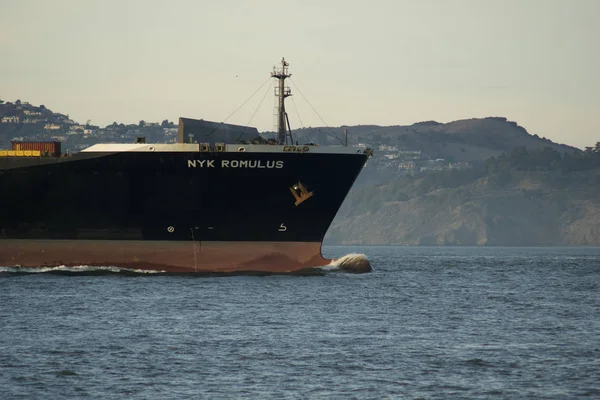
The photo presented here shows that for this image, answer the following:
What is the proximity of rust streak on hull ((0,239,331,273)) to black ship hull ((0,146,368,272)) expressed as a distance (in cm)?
7

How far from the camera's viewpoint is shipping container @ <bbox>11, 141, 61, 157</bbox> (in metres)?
70.4

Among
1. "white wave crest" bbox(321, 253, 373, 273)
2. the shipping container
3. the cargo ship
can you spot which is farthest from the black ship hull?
"white wave crest" bbox(321, 253, 373, 273)

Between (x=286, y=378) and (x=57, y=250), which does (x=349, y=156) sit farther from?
(x=286, y=378)

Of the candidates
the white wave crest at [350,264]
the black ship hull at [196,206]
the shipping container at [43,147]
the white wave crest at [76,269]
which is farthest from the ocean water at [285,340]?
the shipping container at [43,147]

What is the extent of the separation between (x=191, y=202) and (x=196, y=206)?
43 cm

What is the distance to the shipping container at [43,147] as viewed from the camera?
70438mm

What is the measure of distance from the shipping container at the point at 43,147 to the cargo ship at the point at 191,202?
7.18 ft

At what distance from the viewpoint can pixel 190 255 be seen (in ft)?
213

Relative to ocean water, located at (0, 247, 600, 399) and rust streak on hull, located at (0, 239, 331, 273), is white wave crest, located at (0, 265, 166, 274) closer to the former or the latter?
rust streak on hull, located at (0, 239, 331, 273)

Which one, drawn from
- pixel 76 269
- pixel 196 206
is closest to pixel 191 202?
pixel 196 206

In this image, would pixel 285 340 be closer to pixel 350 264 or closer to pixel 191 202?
pixel 191 202

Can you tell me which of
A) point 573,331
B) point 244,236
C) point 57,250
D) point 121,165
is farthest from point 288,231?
point 573,331

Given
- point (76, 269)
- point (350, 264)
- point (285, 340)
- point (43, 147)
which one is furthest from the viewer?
point (350, 264)

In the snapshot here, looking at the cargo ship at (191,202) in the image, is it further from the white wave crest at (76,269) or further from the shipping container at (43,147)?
the shipping container at (43,147)
